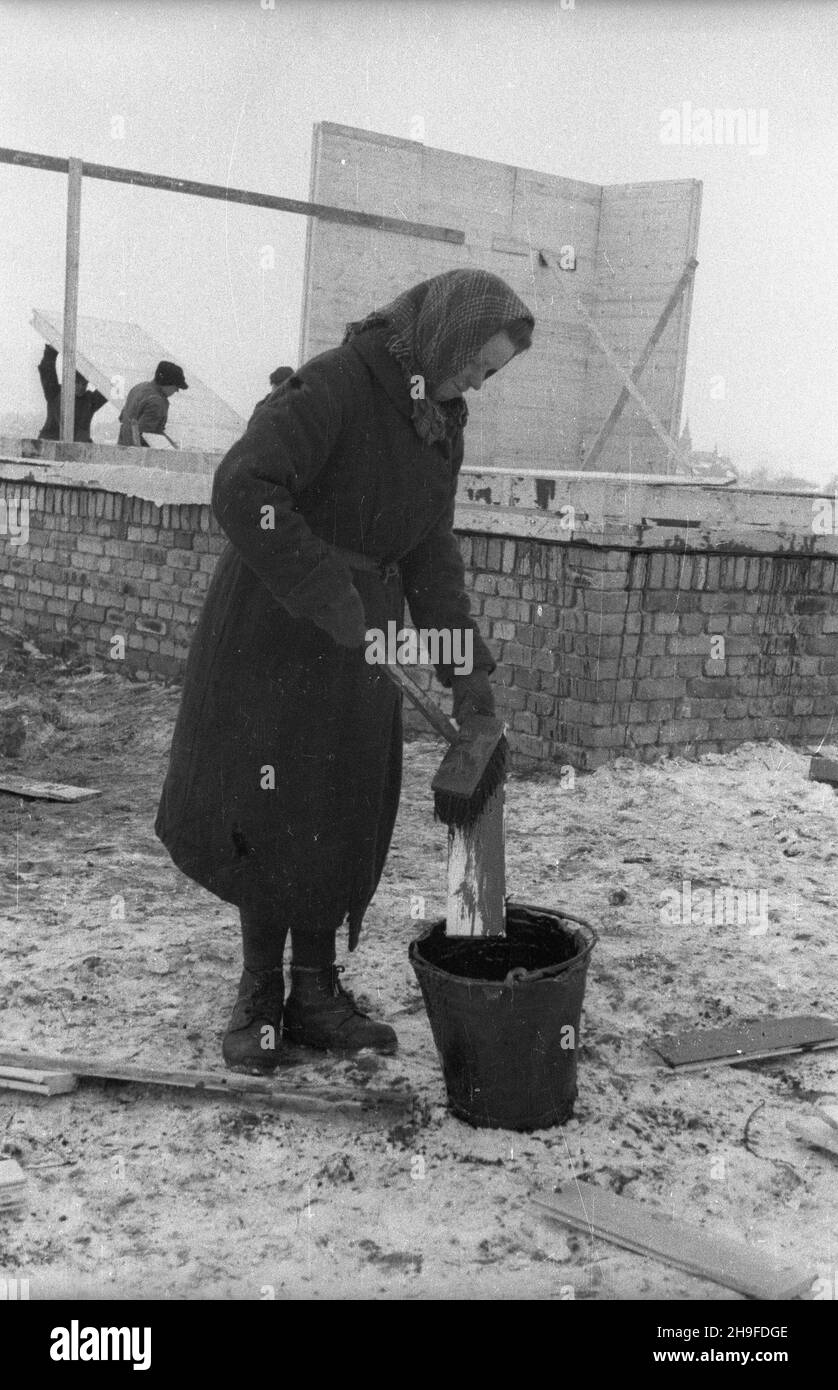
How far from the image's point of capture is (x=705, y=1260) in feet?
7.79

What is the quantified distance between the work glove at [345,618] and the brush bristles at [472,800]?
39 cm

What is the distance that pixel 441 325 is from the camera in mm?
2781

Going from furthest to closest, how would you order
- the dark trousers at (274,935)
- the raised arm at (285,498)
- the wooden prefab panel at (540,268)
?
the wooden prefab panel at (540,268)
the dark trousers at (274,935)
the raised arm at (285,498)

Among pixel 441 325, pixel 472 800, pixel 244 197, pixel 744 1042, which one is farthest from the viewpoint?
pixel 244 197

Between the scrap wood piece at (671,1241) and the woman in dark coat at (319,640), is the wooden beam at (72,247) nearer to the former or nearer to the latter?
the woman in dark coat at (319,640)

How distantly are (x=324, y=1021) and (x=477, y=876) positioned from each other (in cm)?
57

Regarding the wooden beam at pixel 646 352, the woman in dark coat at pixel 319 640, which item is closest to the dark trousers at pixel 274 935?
the woman in dark coat at pixel 319 640

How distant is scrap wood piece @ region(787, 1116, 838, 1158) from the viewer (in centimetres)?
283

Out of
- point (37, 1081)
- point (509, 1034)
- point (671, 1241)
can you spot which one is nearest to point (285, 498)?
point (509, 1034)

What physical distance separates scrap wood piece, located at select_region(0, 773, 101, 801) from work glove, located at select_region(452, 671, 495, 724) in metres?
3.02

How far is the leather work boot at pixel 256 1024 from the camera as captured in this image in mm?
3084

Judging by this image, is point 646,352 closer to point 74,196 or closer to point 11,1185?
point 74,196

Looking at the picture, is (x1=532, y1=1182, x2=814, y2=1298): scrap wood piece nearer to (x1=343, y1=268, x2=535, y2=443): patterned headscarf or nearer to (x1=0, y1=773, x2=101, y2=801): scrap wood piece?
(x1=343, y1=268, x2=535, y2=443): patterned headscarf
